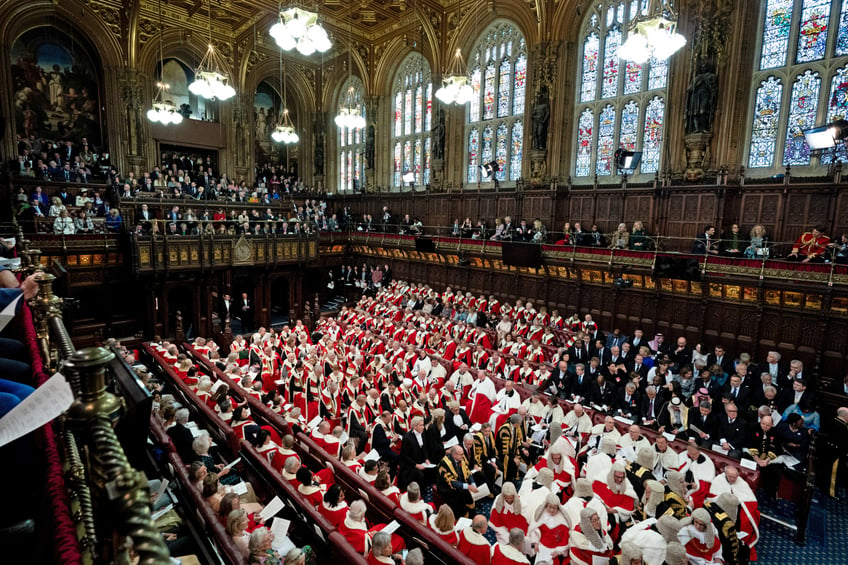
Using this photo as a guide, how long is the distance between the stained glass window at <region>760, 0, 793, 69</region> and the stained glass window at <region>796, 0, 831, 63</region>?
1.16ft

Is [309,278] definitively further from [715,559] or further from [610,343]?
[715,559]

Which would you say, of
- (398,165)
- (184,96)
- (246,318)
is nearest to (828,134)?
(398,165)

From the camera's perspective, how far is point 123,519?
99 cm

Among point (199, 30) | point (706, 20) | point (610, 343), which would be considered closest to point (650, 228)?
point (610, 343)

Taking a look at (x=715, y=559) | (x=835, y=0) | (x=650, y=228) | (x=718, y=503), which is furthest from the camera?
(x=650, y=228)

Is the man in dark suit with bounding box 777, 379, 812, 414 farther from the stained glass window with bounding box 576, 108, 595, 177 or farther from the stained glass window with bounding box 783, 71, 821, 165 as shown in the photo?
the stained glass window with bounding box 576, 108, 595, 177

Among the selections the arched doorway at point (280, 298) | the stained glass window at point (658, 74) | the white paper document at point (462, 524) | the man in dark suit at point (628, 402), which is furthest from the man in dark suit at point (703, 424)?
the arched doorway at point (280, 298)

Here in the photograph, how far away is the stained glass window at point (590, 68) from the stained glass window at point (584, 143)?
25.5 inches

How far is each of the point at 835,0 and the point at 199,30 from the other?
28.0m

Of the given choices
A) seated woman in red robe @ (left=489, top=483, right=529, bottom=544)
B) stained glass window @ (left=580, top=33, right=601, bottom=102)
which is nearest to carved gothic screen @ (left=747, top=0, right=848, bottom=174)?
stained glass window @ (left=580, top=33, right=601, bottom=102)

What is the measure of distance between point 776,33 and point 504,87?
10.6 meters

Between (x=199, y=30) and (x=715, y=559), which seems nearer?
(x=715, y=559)

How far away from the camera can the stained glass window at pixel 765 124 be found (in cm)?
1405

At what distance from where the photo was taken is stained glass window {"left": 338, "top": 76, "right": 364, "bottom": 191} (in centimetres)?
2889
